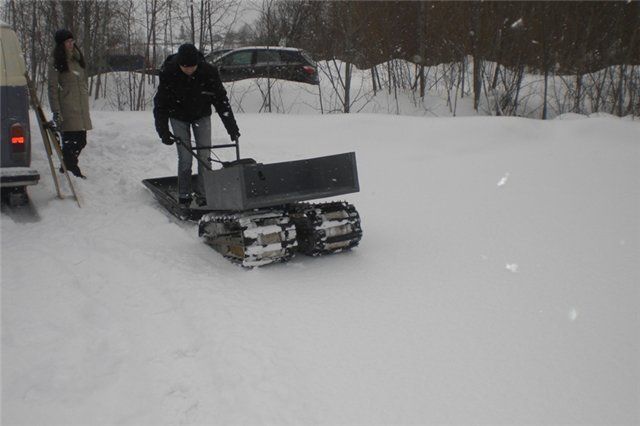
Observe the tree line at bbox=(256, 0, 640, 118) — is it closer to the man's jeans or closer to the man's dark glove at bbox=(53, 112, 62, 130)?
the man's jeans

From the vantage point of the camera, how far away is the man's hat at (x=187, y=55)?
204 inches

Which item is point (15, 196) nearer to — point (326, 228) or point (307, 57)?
point (326, 228)

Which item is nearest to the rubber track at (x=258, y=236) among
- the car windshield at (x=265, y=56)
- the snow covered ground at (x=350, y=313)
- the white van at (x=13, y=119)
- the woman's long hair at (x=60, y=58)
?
the snow covered ground at (x=350, y=313)

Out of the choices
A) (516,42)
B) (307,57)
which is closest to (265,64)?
(307,57)

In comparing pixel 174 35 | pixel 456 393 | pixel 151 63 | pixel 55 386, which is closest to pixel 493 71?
pixel 174 35

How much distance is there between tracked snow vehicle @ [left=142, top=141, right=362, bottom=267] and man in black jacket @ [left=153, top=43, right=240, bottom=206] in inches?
34.6

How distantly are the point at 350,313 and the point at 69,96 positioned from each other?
15.0 feet

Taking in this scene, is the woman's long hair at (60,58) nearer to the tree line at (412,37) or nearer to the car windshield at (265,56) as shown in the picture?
the tree line at (412,37)

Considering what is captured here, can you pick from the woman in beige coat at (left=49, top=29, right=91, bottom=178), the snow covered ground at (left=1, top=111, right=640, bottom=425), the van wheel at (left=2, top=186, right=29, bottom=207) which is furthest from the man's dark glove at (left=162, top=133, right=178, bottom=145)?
the woman in beige coat at (left=49, top=29, right=91, bottom=178)

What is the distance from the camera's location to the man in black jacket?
211 inches

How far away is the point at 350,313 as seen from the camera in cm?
390

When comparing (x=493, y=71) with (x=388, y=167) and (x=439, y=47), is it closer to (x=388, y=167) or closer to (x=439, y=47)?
(x=439, y=47)

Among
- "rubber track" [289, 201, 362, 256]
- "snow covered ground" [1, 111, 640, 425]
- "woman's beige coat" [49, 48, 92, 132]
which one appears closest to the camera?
"snow covered ground" [1, 111, 640, 425]

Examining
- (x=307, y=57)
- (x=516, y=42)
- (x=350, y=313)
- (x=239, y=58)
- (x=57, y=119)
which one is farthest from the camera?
(x=239, y=58)
